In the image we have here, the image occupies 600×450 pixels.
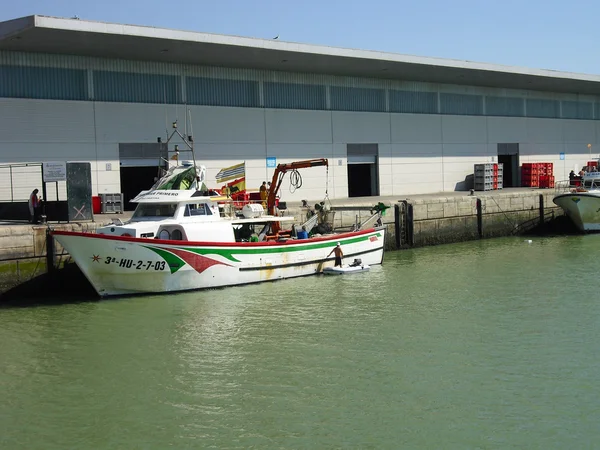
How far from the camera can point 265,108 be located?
101ft

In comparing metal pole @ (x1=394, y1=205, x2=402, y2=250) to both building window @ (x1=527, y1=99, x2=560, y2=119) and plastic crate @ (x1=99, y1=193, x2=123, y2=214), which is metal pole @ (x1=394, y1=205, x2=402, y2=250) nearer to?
plastic crate @ (x1=99, y1=193, x2=123, y2=214)

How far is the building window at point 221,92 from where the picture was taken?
94.5 ft

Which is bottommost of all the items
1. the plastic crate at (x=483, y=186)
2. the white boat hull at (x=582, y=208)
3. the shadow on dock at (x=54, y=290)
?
the shadow on dock at (x=54, y=290)

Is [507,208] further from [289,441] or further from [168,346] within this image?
[289,441]

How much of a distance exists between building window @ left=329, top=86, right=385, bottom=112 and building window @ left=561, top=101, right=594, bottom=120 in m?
14.1

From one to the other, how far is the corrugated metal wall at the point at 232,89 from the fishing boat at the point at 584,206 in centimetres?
810

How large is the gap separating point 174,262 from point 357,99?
17.6 metres

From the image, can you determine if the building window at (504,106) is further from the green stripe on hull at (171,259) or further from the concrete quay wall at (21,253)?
the concrete quay wall at (21,253)

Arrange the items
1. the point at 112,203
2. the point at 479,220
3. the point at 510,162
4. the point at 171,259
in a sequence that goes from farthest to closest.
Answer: the point at 510,162 → the point at 479,220 → the point at 112,203 → the point at 171,259

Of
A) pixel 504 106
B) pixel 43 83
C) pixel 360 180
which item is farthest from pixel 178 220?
pixel 504 106

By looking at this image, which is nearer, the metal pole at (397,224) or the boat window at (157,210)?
the boat window at (157,210)

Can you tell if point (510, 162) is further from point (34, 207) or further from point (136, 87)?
point (34, 207)

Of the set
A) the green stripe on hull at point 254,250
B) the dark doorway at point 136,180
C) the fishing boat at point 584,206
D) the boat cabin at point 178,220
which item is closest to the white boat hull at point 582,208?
the fishing boat at point 584,206

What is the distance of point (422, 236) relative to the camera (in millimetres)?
29047
